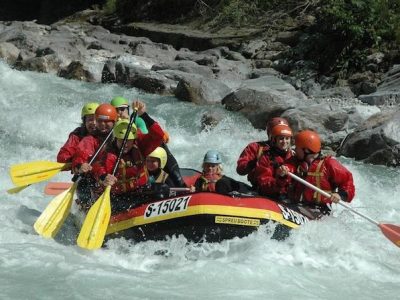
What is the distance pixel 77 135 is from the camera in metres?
6.38

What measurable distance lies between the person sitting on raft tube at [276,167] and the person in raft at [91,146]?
58.0 inches

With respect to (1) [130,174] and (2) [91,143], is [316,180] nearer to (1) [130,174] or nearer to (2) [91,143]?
(1) [130,174]

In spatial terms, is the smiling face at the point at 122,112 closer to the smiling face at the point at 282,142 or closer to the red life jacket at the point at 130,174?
the red life jacket at the point at 130,174

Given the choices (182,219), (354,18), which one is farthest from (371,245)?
(354,18)

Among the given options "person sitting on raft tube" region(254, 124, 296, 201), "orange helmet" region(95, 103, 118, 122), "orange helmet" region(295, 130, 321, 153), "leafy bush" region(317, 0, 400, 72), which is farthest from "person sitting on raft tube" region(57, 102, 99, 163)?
"leafy bush" region(317, 0, 400, 72)

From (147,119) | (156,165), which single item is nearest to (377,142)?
(147,119)

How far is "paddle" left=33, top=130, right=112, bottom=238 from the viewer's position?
5590mm

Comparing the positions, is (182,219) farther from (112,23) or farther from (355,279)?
(112,23)

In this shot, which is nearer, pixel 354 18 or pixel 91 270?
pixel 91 270

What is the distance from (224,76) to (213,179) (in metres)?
8.53

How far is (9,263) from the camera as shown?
490 cm

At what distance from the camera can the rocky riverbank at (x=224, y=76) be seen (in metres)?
10.0

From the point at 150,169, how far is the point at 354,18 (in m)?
9.69

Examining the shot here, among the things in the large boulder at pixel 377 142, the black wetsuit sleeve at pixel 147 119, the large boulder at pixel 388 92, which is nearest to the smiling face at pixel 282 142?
the black wetsuit sleeve at pixel 147 119
